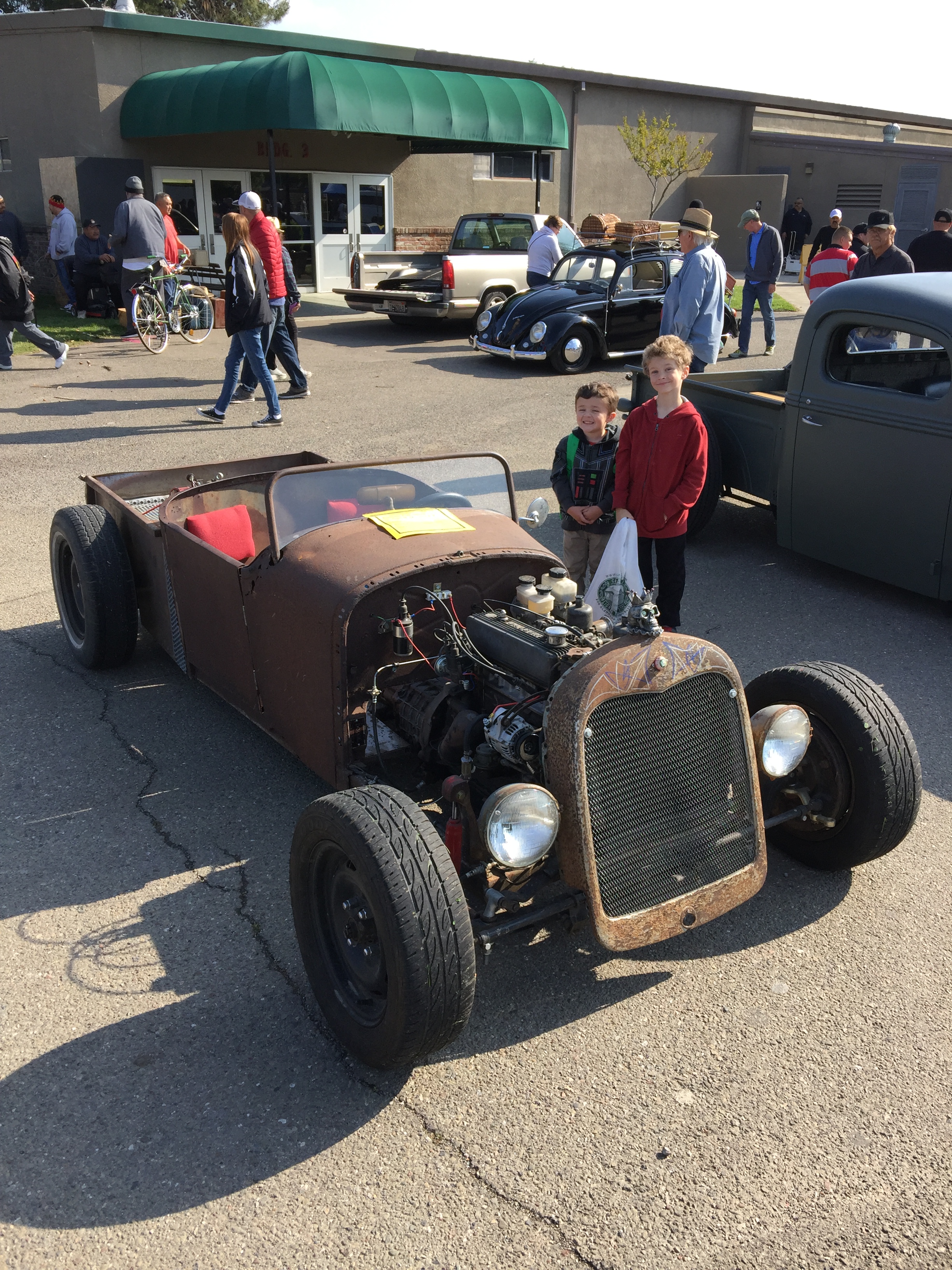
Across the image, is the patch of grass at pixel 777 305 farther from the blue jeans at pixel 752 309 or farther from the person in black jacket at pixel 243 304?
the person in black jacket at pixel 243 304

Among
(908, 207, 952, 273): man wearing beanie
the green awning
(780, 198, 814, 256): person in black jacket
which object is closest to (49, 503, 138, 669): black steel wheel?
(908, 207, 952, 273): man wearing beanie

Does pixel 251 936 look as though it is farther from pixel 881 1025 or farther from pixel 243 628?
pixel 881 1025

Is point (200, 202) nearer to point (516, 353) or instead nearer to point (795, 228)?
point (516, 353)

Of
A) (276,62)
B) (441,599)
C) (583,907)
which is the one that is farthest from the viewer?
(276,62)

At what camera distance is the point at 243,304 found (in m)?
9.77

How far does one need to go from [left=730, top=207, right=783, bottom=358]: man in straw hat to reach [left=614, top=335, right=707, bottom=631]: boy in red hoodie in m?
9.53

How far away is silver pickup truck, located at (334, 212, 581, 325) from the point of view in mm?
16172

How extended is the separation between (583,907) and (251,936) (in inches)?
48.6

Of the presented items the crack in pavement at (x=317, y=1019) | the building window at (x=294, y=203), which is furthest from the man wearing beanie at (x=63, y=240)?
the crack in pavement at (x=317, y=1019)

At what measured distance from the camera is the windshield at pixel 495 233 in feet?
56.2

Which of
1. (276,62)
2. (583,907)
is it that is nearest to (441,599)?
(583,907)

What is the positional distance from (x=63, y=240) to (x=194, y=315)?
3.19 metres

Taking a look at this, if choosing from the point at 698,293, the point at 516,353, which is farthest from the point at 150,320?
the point at 698,293

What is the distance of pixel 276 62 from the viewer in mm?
17750
